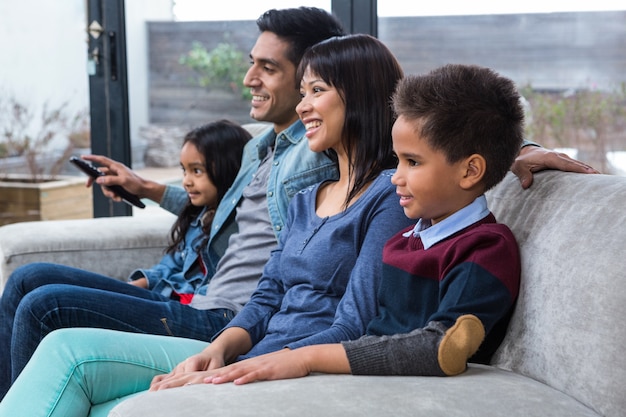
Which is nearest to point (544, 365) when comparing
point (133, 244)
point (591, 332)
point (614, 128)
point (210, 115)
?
point (591, 332)

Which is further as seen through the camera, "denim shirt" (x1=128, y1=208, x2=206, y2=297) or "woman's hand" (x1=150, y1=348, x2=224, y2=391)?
"denim shirt" (x1=128, y1=208, x2=206, y2=297)

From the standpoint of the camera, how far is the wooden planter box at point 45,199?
383 centimetres

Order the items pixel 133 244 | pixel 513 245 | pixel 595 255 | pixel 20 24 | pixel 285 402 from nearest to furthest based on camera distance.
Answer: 1. pixel 285 402
2. pixel 595 255
3. pixel 513 245
4. pixel 133 244
5. pixel 20 24

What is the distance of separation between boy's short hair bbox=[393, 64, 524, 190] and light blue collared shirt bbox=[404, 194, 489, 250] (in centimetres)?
4

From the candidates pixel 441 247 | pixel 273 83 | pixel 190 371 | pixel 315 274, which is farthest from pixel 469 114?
pixel 273 83

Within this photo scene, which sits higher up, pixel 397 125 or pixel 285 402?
pixel 397 125

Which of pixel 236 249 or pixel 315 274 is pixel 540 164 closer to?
pixel 315 274

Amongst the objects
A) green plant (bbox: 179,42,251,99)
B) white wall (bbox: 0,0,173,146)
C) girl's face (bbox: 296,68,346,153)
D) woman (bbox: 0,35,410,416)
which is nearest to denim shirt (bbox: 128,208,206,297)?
woman (bbox: 0,35,410,416)

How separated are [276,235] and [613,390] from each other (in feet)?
2.89

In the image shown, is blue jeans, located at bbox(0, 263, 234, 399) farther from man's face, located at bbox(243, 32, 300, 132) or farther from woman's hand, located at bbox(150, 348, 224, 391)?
man's face, located at bbox(243, 32, 300, 132)

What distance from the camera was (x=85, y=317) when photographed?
171 centimetres

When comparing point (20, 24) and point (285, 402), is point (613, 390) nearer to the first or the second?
point (285, 402)

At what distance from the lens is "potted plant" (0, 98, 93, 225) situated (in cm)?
383

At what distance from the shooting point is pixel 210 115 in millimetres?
3582
